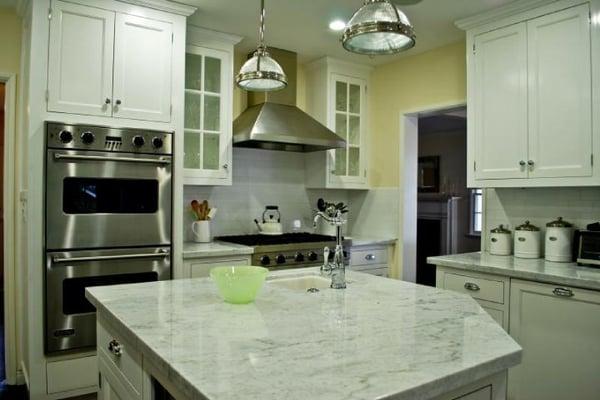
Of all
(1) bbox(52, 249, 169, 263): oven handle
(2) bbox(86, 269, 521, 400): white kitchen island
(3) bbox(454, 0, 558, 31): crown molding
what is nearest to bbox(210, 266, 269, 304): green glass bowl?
(2) bbox(86, 269, 521, 400): white kitchen island

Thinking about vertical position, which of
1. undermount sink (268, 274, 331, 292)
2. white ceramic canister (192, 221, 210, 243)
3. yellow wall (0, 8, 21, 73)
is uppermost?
yellow wall (0, 8, 21, 73)

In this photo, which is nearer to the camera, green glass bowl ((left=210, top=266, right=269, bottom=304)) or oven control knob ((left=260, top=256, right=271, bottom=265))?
green glass bowl ((left=210, top=266, right=269, bottom=304))

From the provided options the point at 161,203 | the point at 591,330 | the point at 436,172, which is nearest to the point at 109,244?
the point at 161,203

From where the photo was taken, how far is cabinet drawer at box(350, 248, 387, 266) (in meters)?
3.97

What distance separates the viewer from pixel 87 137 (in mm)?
2730

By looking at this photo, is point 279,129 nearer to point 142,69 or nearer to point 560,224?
point 142,69

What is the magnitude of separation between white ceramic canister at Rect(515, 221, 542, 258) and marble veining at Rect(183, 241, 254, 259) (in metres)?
1.86

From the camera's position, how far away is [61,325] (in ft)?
8.87

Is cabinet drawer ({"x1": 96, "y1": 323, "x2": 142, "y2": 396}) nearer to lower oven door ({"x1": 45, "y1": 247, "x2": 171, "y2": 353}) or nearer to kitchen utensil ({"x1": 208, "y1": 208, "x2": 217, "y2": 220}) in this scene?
lower oven door ({"x1": 45, "y1": 247, "x2": 171, "y2": 353})

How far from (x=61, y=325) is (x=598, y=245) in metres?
3.20

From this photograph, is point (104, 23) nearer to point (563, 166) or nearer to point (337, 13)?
point (337, 13)

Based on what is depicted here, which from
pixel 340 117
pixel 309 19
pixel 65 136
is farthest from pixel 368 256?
pixel 65 136

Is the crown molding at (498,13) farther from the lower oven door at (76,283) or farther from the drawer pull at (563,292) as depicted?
the lower oven door at (76,283)

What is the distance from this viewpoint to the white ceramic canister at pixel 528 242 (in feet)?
9.86
